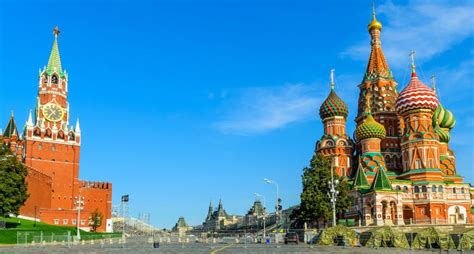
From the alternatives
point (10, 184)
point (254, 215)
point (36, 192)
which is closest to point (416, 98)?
point (10, 184)

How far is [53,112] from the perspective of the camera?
109000 mm

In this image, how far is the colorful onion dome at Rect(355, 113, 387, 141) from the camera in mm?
81650

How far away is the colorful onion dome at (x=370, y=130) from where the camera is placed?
81.7m

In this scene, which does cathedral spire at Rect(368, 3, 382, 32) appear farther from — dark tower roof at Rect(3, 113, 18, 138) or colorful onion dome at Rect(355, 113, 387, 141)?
dark tower roof at Rect(3, 113, 18, 138)

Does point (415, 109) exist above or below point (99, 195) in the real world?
above

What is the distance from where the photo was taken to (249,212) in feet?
589

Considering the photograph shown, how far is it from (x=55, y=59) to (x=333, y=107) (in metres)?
65.5

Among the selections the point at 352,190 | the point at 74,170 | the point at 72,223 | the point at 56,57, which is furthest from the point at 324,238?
the point at 56,57

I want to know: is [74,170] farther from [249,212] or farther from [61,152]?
[249,212]

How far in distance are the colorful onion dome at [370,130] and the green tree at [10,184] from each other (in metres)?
51.3

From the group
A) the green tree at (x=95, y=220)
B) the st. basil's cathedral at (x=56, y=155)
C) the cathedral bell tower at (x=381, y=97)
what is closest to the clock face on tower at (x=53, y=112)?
the st. basil's cathedral at (x=56, y=155)

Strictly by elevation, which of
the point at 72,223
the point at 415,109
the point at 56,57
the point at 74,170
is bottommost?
the point at 72,223

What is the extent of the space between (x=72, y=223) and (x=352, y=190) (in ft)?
180

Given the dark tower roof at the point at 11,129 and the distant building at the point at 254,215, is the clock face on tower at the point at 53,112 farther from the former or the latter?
the distant building at the point at 254,215
